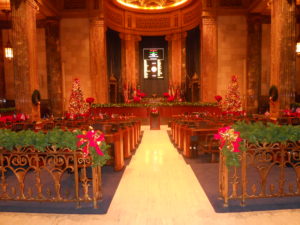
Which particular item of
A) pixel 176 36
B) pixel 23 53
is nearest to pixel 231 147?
pixel 23 53

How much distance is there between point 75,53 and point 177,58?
847cm

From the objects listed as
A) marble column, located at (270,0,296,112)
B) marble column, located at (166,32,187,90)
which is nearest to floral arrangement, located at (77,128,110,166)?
marble column, located at (270,0,296,112)

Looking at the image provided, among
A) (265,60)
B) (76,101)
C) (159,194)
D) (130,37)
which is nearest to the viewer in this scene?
(159,194)

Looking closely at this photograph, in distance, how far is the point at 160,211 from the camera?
11.7 feet

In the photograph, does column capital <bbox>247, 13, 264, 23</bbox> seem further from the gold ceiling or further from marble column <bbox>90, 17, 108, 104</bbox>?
marble column <bbox>90, 17, 108, 104</bbox>

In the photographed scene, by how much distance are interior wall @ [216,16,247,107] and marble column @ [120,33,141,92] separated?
292 inches

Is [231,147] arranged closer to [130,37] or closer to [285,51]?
[285,51]

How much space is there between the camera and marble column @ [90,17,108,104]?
53.2 ft

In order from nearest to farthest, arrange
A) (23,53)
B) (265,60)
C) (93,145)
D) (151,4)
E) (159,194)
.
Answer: (93,145) < (159,194) < (23,53) < (265,60) < (151,4)

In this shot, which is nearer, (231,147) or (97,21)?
(231,147)

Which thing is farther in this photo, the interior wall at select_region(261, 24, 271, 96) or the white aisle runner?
the interior wall at select_region(261, 24, 271, 96)

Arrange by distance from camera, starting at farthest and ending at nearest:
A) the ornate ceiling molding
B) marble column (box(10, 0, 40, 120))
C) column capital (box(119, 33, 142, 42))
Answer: column capital (box(119, 33, 142, 42)) → the ornate ceiling molding → marble column (box(10, 0, 40, 120))

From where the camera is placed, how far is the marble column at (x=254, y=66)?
15555 mm

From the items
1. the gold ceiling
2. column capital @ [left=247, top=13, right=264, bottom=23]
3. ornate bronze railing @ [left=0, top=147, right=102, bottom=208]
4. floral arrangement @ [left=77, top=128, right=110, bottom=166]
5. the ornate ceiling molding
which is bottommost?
ornate bronze railing @ [left=0, top=147, right=102, bottom=208]
